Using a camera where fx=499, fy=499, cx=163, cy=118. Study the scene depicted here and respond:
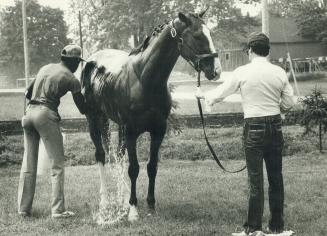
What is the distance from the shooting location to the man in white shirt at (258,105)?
17.7 feet

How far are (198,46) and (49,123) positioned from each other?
229 centimetres

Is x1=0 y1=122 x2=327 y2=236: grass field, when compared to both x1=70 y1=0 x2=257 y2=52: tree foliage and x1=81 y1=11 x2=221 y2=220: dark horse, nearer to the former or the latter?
x1=81 y1=11 x2=221 y2=220: dark horse

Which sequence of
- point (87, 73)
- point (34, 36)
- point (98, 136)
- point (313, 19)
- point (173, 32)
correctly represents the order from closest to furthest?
1. point (173, 32)
2. point (98, 136)
3. point (87, 73)
4. point (313, 19)
5. point (34, 36)

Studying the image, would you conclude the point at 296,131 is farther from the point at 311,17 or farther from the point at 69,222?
the point at 311,17

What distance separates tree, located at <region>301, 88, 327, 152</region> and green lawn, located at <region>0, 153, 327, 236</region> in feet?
6.37

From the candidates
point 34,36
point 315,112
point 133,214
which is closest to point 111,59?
point 133,214

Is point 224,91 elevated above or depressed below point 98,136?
above

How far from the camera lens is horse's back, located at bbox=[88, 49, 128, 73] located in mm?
7491

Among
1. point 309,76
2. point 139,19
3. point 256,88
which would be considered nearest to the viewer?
point 256,88

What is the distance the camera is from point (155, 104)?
6520mm

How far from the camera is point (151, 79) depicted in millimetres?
6465

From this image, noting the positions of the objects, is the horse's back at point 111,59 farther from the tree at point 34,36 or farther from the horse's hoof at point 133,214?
the tree at point 34,36

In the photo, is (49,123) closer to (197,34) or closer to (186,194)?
(197,34)

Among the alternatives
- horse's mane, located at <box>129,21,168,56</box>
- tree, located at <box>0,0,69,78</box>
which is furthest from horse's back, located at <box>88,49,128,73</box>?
tree, located at <box>0,0,69,78</box>
